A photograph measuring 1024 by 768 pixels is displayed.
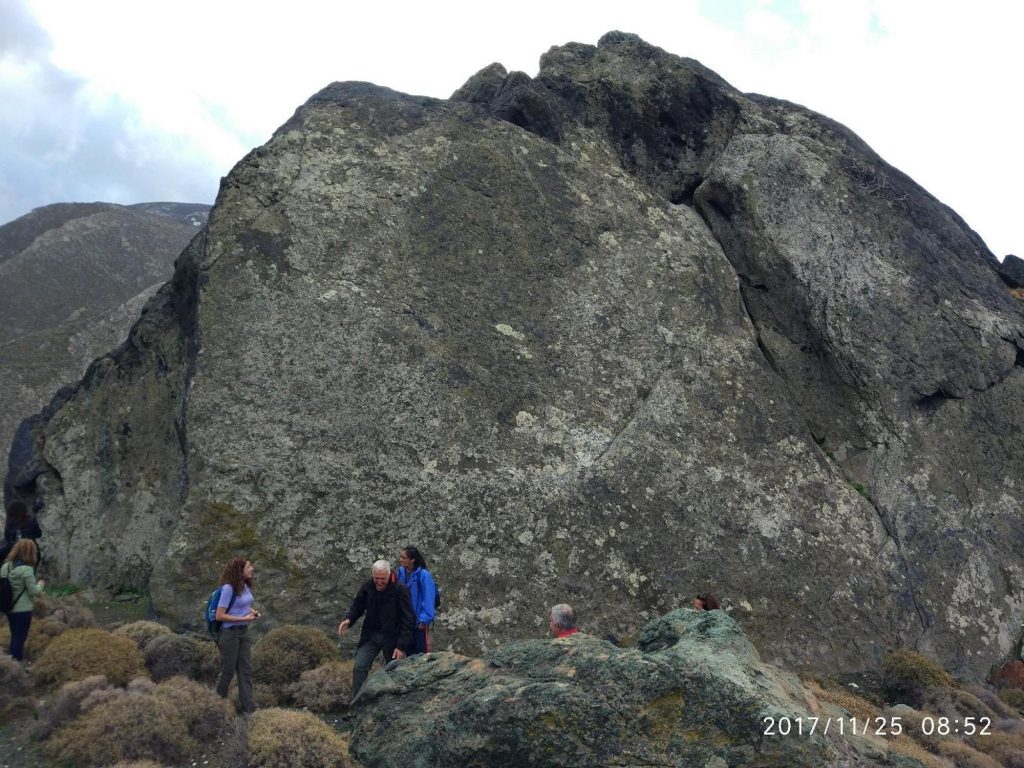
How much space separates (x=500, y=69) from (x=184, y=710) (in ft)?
48.1

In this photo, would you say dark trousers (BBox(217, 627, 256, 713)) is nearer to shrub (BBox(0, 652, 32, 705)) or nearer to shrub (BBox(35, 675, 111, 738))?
shrub (BBox(35, 675, 111, 738))

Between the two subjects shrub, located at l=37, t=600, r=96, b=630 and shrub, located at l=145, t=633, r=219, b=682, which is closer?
shrub, located at l=145, t=633, r=219, b=682

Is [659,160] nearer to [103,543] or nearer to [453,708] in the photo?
[103,543]

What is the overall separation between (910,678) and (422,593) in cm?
698

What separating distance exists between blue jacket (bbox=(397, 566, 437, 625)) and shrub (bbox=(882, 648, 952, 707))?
672 centimetres

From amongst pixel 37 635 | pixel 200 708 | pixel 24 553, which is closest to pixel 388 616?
pixel 200 708

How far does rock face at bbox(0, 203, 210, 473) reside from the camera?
104 feet

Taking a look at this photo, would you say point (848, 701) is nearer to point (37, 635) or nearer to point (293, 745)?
point (293, 745)

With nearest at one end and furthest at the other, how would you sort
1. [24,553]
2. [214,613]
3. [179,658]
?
[214,613] < [179,658] < [24,553]

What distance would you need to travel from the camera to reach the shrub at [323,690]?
27.5 ft

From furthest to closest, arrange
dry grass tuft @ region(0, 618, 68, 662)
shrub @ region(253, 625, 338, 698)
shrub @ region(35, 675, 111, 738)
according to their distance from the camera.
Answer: dry grass tuft @ region(0, 618, 68, 662), shrub @ region(253, 625, 338, 698), shrub @ region(35, 675, 111, 738)

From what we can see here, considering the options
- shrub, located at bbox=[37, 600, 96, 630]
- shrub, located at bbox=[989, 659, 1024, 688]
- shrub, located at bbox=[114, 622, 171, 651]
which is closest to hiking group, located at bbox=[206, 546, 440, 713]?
shrub, located at bbox=[114, 622, 171, 651]

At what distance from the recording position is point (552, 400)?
1269cm

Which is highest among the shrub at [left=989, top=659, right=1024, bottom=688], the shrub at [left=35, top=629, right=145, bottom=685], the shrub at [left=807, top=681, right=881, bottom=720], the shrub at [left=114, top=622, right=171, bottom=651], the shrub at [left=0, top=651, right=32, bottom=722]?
the shrub at [left=114, top=622, right=171, bottom=651]
